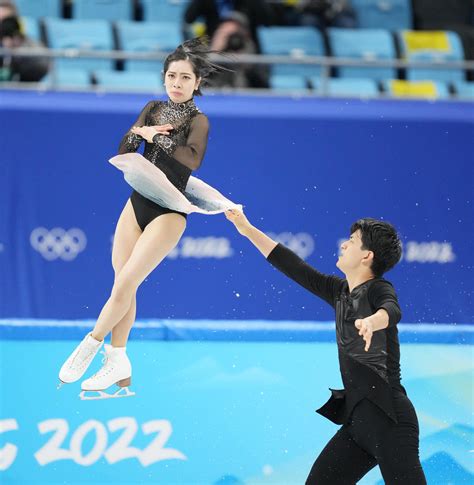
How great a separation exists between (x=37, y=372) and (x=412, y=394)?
1.89 m

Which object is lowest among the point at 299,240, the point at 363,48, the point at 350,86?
the point at 299,240

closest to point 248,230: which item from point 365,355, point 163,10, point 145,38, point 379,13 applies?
point 365,355

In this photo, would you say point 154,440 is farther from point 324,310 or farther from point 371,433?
point 324,310

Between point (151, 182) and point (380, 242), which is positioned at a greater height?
point (151, 182)

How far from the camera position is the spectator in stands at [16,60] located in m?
7.73

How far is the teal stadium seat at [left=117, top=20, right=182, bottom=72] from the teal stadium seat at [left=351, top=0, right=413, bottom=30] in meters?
1.90

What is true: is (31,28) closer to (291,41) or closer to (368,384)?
(291,41)

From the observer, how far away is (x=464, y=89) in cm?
934

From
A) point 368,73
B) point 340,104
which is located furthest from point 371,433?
point 368,73

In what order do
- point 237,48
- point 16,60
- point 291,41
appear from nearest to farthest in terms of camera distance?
point 16,60
point 237,48
point 291,41

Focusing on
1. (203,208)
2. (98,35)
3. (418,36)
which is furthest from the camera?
(418,36)

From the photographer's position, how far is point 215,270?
711 centimetres

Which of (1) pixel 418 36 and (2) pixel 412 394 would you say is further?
(1) pixel 418 36

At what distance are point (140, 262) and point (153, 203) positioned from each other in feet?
0.79
